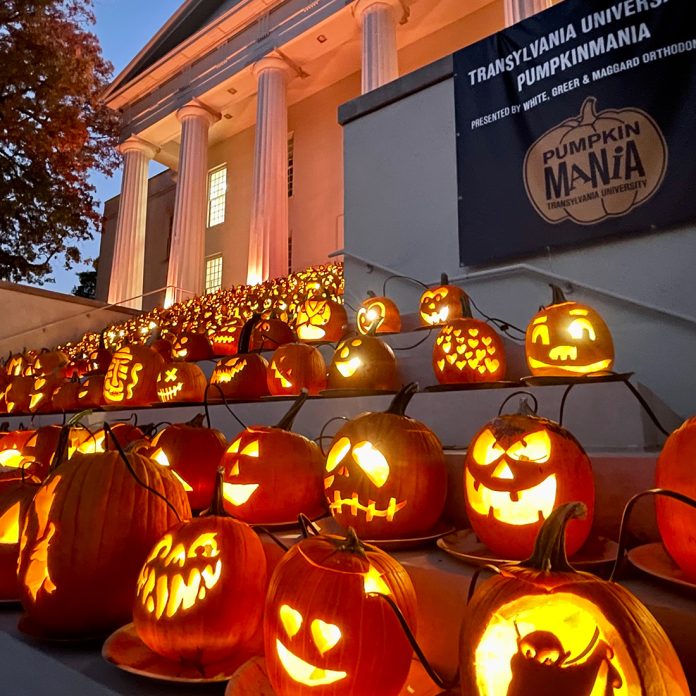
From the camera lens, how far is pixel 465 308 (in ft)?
9.72

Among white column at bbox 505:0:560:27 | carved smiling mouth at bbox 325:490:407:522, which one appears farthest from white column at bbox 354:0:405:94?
Answer: carved smiling mouth at bbox 325:490:407:522

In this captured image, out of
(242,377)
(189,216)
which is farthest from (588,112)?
(189,216)

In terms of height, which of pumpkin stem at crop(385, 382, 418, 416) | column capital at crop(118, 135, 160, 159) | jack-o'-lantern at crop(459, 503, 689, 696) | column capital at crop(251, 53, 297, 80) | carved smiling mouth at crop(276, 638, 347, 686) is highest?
column capital at crop(118, 135, 160, 159)

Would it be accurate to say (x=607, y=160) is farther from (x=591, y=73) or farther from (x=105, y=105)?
(x=105, y=105)

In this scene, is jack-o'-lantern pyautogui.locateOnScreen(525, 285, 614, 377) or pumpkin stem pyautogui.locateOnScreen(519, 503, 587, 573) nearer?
pumpkin stem pyautogui.locateOnScreen(519, 503, 587, 573)

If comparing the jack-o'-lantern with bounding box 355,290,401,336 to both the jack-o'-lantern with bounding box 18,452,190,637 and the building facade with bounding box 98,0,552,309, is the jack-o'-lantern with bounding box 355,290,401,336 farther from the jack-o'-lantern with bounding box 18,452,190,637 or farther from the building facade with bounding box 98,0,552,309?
the building facade with bounding box 98,0,552,309

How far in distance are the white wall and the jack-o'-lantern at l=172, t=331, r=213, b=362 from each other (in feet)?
4.46

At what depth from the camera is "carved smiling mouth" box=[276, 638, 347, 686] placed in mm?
871

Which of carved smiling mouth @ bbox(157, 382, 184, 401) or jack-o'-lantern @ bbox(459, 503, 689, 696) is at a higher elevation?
carved smiling mouth @ bbox(157, 382, 184, 401)

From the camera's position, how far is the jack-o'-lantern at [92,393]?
3.83 metres

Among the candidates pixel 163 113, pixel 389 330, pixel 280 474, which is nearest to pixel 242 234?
pixel 163 113

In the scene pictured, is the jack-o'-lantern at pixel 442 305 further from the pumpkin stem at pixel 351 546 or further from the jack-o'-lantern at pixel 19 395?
the jack-o'-lantern at pixel 19 395

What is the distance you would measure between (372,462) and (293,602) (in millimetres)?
518

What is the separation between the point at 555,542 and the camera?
2.52 ft
